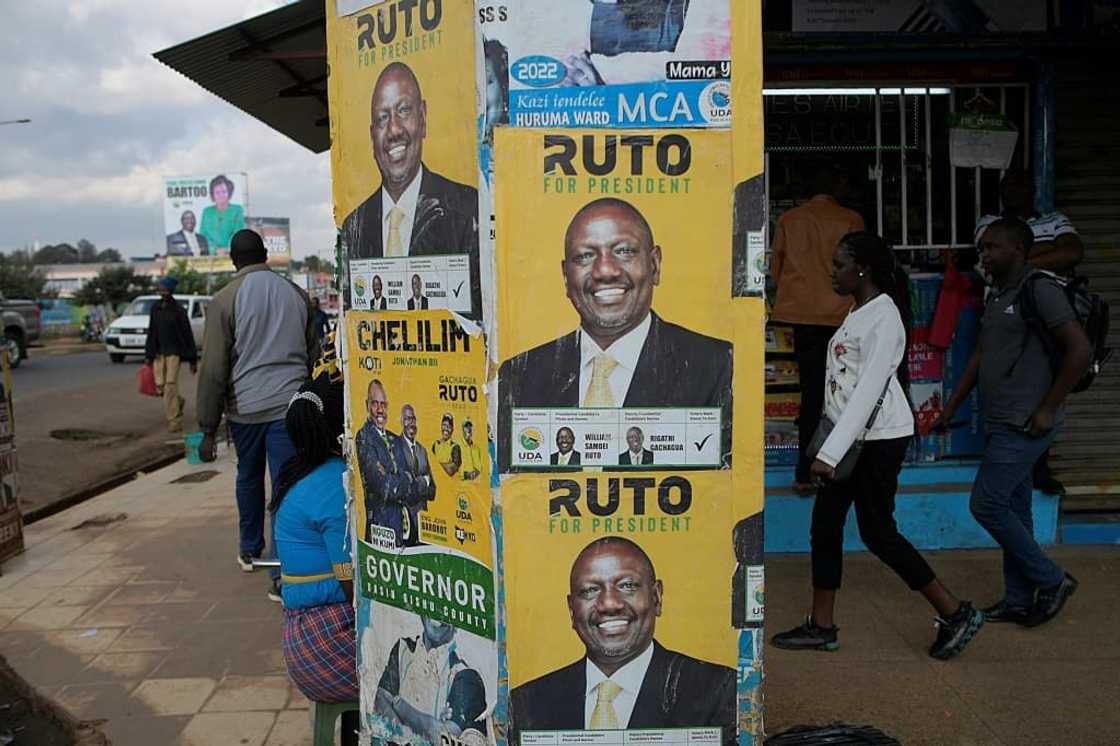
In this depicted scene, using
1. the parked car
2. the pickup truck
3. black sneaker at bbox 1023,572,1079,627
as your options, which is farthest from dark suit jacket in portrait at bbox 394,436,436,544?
the parked car

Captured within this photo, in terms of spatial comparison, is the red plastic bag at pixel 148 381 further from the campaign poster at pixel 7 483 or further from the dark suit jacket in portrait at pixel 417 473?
the dark suit jacket in portrait at pixel 417 473

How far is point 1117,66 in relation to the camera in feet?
18.0

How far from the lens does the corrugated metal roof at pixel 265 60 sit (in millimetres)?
5023

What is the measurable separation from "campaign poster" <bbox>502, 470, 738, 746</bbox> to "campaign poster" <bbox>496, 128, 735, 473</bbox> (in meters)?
0.09

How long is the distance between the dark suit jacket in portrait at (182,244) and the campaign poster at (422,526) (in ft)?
191

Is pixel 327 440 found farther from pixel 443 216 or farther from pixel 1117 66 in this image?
pixel 1117 66

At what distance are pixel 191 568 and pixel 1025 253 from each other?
5267mm

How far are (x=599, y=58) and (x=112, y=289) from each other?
61392 millimetres

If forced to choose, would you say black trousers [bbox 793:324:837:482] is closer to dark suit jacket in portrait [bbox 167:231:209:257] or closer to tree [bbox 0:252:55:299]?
tree [bbox 0:252:55:299]

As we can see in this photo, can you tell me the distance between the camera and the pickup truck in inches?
940

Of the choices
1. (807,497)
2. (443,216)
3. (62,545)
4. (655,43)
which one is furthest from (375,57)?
(62,545)

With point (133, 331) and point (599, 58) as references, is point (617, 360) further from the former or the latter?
point (133, 331)

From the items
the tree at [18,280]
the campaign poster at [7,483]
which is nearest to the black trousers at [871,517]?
the campaign poster at [7,483]

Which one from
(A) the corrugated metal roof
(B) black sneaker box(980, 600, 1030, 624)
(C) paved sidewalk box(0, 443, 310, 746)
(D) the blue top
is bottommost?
(C) paved sidewalk box(0, 443, 310, 746)
